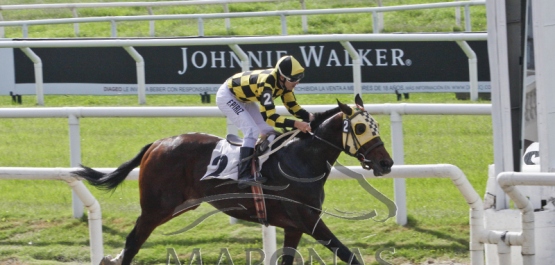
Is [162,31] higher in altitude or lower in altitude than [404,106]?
higher

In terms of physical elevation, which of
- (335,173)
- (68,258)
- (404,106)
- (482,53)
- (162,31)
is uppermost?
(162,31)

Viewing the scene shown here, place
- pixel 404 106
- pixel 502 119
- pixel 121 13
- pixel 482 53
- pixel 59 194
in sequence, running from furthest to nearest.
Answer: pixel 121 13 → pixel 482 53 → pixel 59 194 → pixel 404 106 → pixel 502 119

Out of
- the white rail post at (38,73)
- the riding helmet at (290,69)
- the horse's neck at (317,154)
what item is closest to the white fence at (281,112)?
the horse's neck at (317,154)

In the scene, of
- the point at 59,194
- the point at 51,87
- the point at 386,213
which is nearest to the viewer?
the point at 386,213

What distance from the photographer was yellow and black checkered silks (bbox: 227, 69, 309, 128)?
5039 mm

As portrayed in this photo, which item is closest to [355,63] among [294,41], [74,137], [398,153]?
[294,41]

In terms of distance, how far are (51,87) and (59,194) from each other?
3.29 m

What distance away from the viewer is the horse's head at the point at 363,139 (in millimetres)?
4809

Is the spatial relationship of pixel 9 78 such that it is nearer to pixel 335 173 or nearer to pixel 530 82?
pixel 335 173

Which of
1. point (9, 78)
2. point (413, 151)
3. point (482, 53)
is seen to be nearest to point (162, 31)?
point (9, 78)

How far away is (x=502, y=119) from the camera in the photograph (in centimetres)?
498

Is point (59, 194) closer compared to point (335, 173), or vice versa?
point (335, 173)

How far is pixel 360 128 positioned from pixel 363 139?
0.06 meters

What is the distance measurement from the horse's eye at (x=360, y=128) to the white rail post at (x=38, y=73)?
18.5ft
